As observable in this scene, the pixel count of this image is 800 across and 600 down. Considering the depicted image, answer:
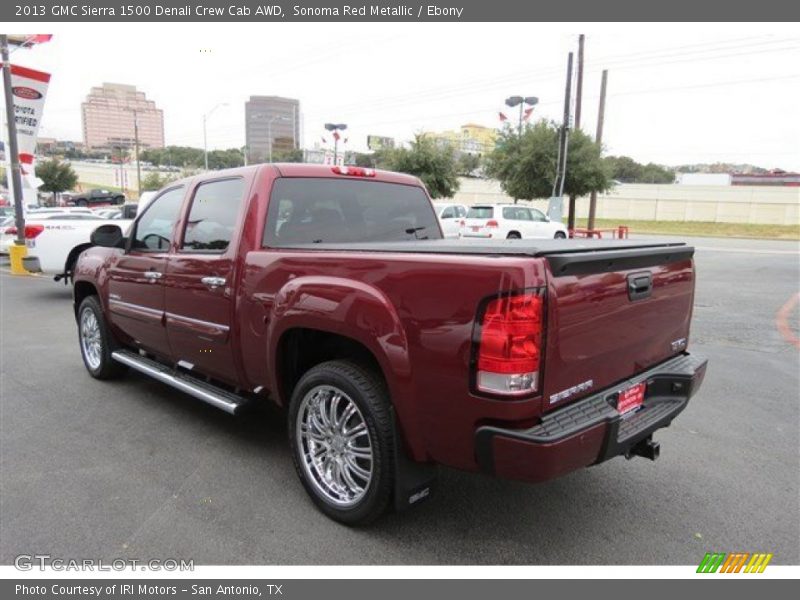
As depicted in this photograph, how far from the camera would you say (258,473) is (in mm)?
3598

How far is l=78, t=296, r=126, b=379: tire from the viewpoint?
5281 millimetres

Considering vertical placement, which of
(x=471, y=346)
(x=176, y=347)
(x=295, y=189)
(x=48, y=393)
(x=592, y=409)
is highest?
(x=295, y=189)

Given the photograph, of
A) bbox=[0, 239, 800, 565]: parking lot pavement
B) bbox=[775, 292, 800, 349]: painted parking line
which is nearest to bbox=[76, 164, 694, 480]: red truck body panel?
bbox=[0, 239, 800, 565]: parking lot pavement

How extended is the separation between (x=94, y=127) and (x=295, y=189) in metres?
126

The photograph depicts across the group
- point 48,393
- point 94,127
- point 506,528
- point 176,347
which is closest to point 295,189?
point 176,347

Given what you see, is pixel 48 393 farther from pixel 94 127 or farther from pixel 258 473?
pixel 94 127

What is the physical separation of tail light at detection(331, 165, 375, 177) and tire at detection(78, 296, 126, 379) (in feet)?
9.17

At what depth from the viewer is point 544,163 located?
25188mm

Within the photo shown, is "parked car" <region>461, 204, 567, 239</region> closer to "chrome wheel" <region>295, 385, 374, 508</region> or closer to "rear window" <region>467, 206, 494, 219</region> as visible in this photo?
"rear window" <region>467, 206, 494, 219</region>

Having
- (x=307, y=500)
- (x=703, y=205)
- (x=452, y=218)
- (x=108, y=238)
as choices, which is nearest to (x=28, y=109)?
(x=108, y=238)

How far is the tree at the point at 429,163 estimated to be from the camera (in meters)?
32.8

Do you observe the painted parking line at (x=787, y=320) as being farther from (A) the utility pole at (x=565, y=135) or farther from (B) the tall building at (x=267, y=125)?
(B) the tall building at (x=267, y=125)

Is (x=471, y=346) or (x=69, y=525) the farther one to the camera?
(x=69, y=525)

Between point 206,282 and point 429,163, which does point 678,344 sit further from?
point 429,163
